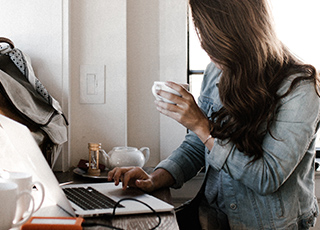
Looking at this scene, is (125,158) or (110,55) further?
(110,55)

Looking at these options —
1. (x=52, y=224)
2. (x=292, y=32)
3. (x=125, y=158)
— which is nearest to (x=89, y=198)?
(x=52, y=224)

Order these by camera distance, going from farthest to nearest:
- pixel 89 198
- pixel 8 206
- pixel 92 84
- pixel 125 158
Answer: pixel 92 84 → pixel 125 158 → pixel 89 198 → pixel 8 206

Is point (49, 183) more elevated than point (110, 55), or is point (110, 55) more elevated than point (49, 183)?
point (110, 55)

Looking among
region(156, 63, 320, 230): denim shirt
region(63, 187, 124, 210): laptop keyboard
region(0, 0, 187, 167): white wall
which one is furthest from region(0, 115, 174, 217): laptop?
region(0, 0, 187, 167): white wall

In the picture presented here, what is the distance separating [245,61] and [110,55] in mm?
788

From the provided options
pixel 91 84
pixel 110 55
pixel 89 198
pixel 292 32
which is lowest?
pixel 89 198

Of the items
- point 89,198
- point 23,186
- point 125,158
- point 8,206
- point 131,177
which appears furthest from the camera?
point 125,158

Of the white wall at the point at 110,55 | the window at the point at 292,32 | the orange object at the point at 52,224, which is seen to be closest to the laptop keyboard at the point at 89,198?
the orange object at the point at 52,224

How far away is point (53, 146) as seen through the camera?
5.37ft

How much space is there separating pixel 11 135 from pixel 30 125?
2.26 feet

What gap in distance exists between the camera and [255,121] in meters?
1.27

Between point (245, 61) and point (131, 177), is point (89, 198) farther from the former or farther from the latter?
point (245, 61)

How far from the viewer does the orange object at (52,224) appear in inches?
29.5

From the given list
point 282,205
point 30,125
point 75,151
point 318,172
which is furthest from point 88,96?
point 318,172
